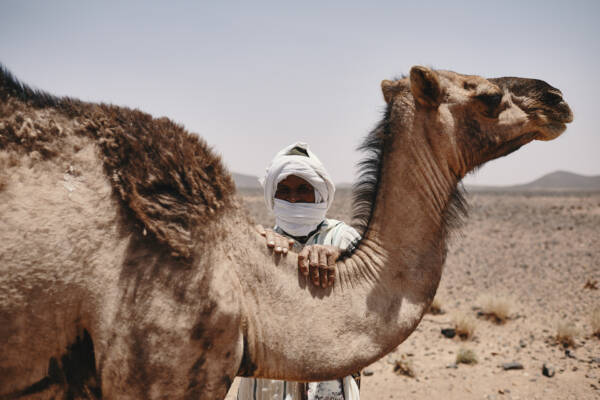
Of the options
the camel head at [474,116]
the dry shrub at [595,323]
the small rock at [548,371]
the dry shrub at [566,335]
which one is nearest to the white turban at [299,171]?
the camel head at [474,116]

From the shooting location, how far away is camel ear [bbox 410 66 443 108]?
87.9 inches

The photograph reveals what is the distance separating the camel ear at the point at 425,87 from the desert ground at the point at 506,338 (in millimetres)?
772

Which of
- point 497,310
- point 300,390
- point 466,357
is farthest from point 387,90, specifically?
point 497,310

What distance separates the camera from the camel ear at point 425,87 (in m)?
2.23

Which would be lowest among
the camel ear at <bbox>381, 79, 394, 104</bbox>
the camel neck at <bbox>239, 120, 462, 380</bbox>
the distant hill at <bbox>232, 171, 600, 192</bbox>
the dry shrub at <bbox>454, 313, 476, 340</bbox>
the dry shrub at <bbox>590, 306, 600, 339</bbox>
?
the dry shrub at <bbox>454, 313, 476, 340</bbox>

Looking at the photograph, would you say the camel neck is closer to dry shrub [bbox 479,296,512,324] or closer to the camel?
the camel

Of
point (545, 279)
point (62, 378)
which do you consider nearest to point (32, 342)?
point (62, 378)

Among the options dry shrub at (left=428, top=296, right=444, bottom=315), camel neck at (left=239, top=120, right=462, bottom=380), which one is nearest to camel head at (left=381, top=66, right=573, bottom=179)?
camel neck at (left=239, top=120, right=462, bottom=380)

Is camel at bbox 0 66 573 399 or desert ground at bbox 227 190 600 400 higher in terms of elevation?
camel at bbox 0 66 573 399

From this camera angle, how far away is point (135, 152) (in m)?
1.92

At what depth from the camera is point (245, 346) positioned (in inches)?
79.0

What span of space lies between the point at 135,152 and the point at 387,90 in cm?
149

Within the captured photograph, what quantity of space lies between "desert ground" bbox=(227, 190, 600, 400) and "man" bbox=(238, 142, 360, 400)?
1.04 meters

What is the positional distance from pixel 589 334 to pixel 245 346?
25.5 ft
